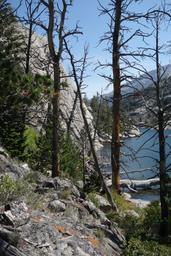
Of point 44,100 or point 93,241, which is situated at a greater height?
point 44,100

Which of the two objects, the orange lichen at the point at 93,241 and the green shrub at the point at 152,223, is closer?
the orange lichen at the point at 93,241

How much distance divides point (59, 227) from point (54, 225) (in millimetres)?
117

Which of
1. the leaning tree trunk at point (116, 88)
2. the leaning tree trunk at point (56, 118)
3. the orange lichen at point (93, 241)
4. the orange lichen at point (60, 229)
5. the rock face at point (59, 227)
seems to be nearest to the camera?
the rock face at point (59, 227)

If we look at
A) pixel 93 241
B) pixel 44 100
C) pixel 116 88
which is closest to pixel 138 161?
pixel 116 88

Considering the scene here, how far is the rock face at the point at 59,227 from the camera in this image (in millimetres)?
7316

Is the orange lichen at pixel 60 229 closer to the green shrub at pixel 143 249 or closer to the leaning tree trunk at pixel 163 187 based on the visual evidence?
the green shrub at pixel 143 249

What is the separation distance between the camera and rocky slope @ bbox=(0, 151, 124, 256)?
280 inches

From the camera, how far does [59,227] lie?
839 cm

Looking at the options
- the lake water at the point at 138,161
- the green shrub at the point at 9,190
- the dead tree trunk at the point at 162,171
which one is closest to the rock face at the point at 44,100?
the lake water at the point at 138,161

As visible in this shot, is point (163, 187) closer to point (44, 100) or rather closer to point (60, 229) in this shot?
point (60, 229)

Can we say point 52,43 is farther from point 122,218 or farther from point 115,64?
point 122,218

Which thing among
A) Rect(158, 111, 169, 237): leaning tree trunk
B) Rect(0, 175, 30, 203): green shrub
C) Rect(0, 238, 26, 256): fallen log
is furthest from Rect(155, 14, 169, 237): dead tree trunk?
Rect(0, 238, 26, 256): fallen log

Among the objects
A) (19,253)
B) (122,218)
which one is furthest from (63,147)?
(19,253)

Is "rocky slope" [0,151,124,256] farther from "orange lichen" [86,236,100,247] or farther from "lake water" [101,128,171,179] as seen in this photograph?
"lake water" [101,128,171,179]
